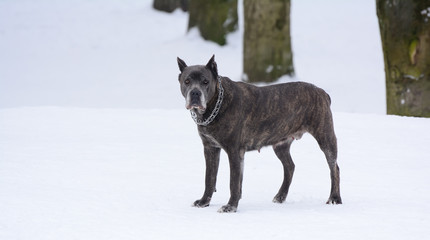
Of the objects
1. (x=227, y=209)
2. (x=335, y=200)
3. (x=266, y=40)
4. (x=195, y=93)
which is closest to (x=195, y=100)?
(x=195, y=93)

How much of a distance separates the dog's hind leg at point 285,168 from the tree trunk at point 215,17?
14024 millimetres

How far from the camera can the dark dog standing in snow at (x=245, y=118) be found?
687cm

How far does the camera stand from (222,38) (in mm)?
21953

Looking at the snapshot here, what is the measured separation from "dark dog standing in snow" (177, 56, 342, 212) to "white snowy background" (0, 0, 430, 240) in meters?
0.36

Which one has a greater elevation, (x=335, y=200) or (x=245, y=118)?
(x=245, y=118)

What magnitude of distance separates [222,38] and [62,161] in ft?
44.0

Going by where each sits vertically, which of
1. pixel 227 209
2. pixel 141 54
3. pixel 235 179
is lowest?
pixel 141 54

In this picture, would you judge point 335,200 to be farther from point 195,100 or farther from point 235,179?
point 195,100

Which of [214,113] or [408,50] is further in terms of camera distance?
[408,50]

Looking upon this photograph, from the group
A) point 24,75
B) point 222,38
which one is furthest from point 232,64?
point 24,75

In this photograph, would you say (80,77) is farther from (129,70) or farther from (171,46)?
(171,46)

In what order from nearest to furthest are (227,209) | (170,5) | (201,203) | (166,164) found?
(227,209) < (201,203) < (166,164) < (170,5)

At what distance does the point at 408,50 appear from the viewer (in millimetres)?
12195

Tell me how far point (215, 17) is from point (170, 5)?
21.8 feet
